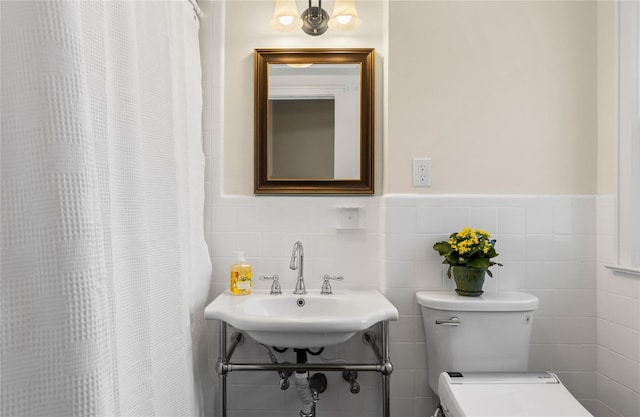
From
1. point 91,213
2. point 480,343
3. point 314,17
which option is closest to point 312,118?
point 314,17

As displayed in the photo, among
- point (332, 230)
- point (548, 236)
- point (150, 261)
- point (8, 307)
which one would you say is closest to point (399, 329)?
point (332, 230)

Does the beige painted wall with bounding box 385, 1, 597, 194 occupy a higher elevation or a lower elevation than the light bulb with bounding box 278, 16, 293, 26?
lower

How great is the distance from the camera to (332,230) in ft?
5.73

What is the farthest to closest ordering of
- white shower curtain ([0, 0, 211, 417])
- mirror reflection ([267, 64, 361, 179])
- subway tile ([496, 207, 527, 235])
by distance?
mirror reflection ([267, 64, 361, 179]), subway tile ([496, 207, 527, 235]), white shower curtain ([0, 0, 211, 417])

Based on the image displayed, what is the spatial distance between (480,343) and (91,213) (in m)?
1.32

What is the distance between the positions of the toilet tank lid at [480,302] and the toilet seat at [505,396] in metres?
0.22

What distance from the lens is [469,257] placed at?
1524 mm

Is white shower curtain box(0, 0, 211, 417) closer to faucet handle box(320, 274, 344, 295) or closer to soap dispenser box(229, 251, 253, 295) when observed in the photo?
soap dispenser box(229, 251, 253, 295)

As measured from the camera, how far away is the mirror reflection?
5.75 feet

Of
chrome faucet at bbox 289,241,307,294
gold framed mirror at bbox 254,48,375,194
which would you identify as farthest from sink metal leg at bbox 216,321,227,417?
gold framed mirror at bbox 254,48,375,194

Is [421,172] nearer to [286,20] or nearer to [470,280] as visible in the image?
[470,280]

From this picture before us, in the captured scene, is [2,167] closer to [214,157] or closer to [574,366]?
[214,157]

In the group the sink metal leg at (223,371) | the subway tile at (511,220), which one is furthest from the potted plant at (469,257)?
the sink metal leg at (223,371)

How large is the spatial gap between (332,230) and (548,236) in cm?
87
